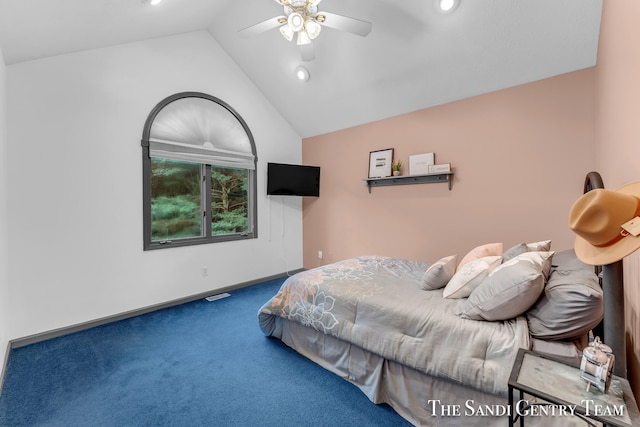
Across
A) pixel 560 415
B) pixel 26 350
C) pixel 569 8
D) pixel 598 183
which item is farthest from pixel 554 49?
pixel 26 350

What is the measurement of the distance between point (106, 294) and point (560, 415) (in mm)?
3759

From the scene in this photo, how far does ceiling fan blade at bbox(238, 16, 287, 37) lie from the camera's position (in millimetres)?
2274

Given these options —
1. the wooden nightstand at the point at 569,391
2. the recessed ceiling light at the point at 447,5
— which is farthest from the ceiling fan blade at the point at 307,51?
the wooden nightstand at the point at 569,391

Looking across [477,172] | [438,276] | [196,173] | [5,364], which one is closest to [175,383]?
[5,364]

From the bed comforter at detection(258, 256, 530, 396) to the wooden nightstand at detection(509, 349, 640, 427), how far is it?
28 cm

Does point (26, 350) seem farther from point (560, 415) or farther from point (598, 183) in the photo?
point (598, 183)

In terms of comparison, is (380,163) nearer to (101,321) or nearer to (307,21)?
(307,21)

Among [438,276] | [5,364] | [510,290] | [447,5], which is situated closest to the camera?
[510,290]

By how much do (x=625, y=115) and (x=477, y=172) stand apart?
1687 mm

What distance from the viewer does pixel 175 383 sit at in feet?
6.51

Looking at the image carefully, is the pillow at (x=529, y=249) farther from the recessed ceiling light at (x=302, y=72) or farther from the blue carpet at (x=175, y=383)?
the recessed ceiling light at (x=302, y=72)

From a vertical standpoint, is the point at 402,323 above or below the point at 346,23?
below

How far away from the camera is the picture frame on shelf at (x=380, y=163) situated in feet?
12.2

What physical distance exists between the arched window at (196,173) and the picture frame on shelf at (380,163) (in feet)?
5.74
